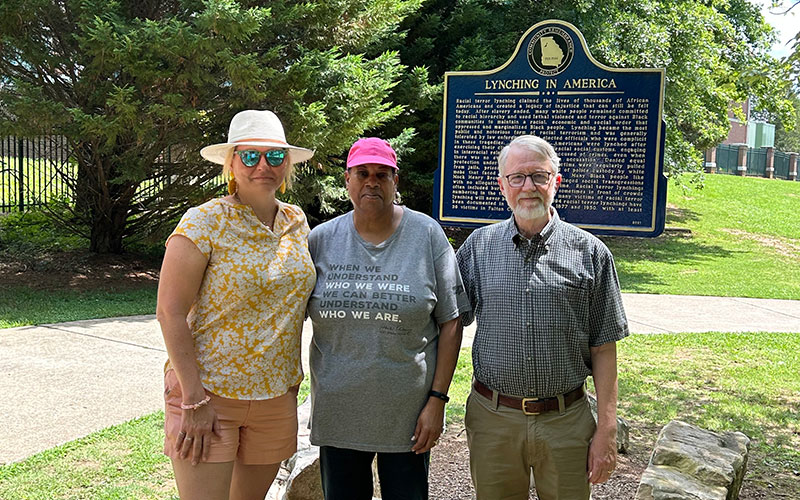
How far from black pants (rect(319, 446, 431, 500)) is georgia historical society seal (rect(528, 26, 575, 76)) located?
3372mm

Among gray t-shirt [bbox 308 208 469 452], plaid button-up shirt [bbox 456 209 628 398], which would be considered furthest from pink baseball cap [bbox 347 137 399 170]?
plaid button-up shirt [bbox 456 209 628 398]

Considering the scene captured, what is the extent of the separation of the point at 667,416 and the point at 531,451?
334cm

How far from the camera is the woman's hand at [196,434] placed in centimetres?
274

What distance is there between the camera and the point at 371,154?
9.55 feet

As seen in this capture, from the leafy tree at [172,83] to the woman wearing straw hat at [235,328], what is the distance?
5.93m

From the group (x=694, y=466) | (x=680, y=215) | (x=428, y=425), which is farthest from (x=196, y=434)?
(x=680, y=215)

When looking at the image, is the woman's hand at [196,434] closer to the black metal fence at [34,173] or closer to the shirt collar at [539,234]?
the shirt collar at [539,234]

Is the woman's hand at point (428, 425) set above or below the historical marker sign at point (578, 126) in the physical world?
below

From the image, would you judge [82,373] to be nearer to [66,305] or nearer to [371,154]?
[66,305]

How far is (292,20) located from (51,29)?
3.09 m

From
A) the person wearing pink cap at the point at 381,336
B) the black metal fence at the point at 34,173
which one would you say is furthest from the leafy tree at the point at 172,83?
the person wearing pink cap at the point at 381,336

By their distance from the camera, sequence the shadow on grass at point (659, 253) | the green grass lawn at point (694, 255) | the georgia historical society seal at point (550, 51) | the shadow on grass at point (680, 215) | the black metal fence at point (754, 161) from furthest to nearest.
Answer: the black metal fence at point (754, 161), the shadow on grass at point (680, 215), the shadow on grass at point (659, 253), the green grass lawn at point (694, 255), the georgia historical society seal at point (550, 51)

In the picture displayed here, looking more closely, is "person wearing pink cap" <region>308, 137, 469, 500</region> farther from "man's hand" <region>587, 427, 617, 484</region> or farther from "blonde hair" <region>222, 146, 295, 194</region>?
"man's hand" <region>587, 427, 617, 484</region>

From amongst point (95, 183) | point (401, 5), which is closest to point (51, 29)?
point (95, 183)
